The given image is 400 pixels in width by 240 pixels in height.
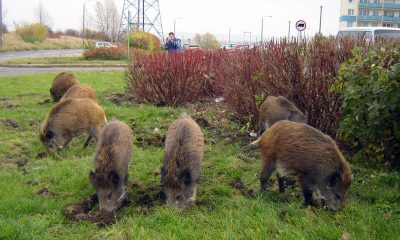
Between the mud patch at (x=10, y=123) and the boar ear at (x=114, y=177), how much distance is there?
5.35m

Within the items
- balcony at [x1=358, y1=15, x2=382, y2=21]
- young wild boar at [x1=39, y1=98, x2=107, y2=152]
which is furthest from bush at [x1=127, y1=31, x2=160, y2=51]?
balcony at [x1=358, y1=15, x2=382, y2=21]

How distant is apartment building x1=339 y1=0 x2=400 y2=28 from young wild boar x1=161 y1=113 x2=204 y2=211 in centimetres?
7584

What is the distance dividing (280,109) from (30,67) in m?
Result: 25.5

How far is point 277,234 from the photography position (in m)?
4.35

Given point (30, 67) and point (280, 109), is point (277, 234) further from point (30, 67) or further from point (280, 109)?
point (30, 67)

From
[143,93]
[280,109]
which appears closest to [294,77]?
[280,109]

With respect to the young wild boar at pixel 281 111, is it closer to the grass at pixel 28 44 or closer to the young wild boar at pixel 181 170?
the young wild boar at pixel 181 170

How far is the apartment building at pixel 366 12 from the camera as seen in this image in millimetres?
75062

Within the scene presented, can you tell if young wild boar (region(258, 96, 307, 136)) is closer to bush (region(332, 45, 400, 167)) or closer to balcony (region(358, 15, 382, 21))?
bush (region(332, 45, 400, 167))

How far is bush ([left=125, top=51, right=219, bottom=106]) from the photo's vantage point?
12227mm

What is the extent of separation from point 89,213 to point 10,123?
5.73 m

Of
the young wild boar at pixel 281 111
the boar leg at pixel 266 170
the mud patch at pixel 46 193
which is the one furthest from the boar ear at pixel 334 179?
the mud patch at pixel 46 193

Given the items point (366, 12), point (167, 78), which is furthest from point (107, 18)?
point (167, 78)

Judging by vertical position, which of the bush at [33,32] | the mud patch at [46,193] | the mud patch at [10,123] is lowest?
the mud patch at [46,193]
